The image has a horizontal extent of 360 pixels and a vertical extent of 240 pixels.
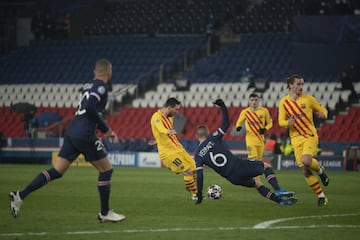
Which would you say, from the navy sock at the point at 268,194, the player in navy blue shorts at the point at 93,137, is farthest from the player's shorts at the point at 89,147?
the navy sock at the point at 268,194

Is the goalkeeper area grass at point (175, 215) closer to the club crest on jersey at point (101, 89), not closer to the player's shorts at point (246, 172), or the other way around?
the player's shorts at point (246, 172)

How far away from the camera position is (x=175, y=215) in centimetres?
1453

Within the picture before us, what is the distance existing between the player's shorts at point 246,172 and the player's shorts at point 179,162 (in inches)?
106

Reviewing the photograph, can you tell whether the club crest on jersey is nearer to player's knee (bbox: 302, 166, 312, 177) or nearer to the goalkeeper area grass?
the goalkeeper area grass

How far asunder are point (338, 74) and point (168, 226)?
28.2 m

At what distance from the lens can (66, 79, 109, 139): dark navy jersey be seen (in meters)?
12.9

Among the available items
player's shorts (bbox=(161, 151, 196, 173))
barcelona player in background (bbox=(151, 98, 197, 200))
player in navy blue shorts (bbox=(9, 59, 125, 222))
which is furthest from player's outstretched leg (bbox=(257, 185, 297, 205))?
player in navy blue shorts (bbox=(9, 59, 125, 222))

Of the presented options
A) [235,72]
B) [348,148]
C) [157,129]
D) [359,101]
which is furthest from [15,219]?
[235,72]

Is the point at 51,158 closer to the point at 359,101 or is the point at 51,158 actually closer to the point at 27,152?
the point at 27,152

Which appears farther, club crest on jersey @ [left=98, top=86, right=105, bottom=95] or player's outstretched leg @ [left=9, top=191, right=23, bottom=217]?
player's outstretched leg @ [left=9, top=191, right=23, bottom=217]

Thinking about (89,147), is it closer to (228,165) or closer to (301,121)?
(228,165)

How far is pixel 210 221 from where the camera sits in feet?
44.1

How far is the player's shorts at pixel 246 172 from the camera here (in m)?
16.0

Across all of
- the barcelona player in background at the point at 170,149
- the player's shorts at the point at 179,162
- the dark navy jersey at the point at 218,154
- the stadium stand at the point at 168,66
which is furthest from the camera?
the stadium stand at the point at 168,66
